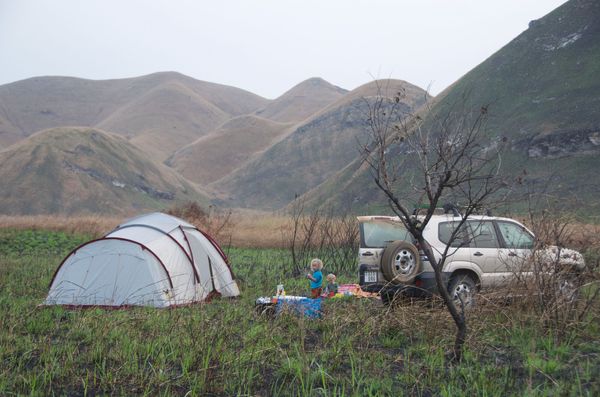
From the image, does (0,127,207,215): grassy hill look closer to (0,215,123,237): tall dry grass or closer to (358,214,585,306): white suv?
(0,215,123,237): tall dry grass

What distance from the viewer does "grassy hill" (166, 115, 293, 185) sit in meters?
130

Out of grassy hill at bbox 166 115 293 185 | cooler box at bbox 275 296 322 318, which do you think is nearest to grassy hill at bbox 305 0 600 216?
cooler box at bbox 275 296 322 318

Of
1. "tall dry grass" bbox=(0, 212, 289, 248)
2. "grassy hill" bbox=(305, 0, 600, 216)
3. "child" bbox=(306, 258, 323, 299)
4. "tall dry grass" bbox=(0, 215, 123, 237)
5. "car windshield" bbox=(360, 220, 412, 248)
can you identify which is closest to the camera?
"car windshield" bbox=(360, 220, 412, 248)

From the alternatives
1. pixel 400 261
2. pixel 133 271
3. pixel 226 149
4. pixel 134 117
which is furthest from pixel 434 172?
pixel 134 117

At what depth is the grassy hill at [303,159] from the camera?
106 m

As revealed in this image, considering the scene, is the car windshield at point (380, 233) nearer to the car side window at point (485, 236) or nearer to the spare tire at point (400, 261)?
the spare tire at point (400, 261)

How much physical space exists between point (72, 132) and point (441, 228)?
86.2 metres

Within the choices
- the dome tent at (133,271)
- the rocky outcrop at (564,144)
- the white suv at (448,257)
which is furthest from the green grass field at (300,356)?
the rocky outcrop at (564,144)

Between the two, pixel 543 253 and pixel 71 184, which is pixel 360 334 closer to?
pixel 543 253

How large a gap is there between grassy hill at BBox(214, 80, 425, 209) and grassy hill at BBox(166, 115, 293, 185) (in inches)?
392

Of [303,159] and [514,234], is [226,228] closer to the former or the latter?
[514,234]

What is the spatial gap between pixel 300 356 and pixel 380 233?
4515 millimetres

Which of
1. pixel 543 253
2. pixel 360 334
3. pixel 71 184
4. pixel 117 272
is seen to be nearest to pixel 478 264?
pixel 543 253

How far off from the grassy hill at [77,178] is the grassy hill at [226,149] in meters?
36.7
